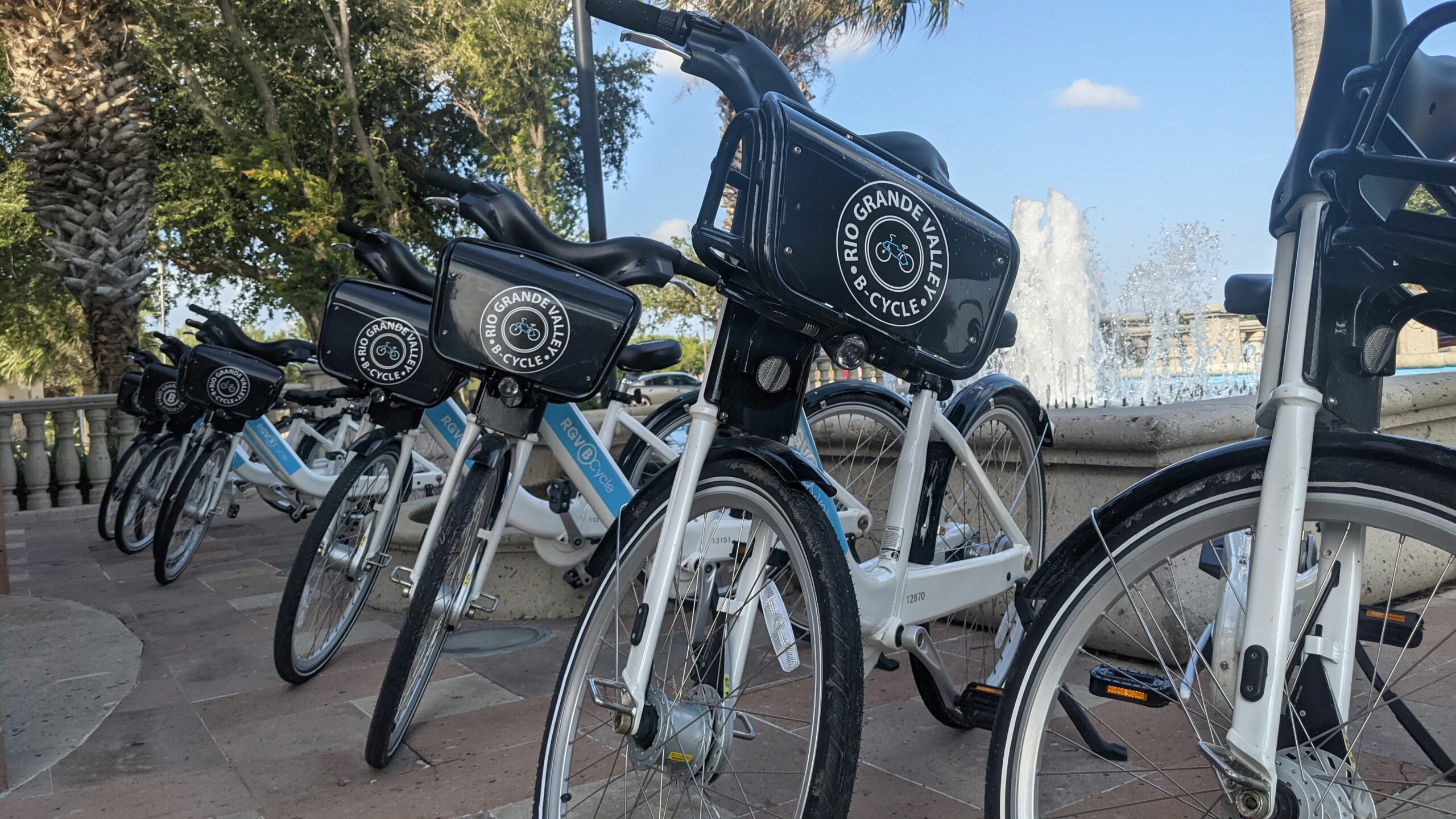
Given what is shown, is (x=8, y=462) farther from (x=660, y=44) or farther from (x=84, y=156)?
(x=660, y=44)

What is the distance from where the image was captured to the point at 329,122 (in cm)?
1833

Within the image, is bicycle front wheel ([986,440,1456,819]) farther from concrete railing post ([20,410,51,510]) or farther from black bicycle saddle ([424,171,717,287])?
concrete railing post ([20,410,51,510])

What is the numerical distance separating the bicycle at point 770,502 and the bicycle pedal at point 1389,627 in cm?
63

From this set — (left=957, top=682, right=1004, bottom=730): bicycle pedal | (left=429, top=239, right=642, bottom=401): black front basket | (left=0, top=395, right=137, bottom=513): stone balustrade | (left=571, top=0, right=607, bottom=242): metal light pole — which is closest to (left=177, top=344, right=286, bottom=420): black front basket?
(left=429, top=239, right=642, bottom=401): black front basket

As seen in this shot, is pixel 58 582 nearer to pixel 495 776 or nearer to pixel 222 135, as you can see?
pixel 495 776

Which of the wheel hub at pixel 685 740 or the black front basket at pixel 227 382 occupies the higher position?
the black front basket at pixel 227 382

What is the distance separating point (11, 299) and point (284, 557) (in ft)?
55.4

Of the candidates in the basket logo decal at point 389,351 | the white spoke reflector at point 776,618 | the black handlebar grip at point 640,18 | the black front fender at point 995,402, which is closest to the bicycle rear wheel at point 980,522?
the black front fender at point 995,402

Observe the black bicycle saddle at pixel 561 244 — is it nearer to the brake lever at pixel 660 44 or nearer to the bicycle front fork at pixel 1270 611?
the brake lever at pixel 660 44

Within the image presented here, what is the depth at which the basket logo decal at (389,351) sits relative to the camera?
10.7ft

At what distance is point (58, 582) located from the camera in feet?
19.3

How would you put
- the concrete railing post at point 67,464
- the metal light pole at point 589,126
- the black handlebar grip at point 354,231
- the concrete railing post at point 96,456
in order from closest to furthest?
the black handlebar grip at point 354,231, the metal light pole at point 589,126, the concrete railing post at point 67,464, the concrete railing post at point 96,456

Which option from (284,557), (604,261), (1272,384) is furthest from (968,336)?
(284,557)

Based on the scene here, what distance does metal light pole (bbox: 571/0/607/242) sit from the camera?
865 centimetres
